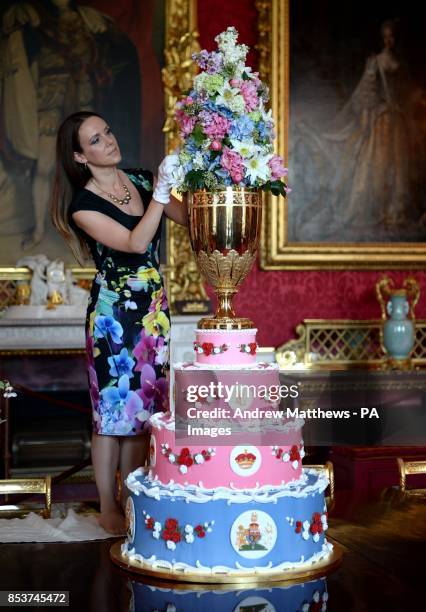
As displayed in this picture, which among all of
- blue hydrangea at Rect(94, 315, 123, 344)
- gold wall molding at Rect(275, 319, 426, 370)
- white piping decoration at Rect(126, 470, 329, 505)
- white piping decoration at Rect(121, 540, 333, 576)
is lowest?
white piping decoration at Rect(121, 540, 333, 576)

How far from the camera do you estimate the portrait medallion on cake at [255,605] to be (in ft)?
8.99

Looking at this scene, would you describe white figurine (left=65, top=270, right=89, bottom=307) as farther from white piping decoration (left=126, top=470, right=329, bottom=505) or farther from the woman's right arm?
white piping decoration (left=126, top=470, right=329, bottom=505)

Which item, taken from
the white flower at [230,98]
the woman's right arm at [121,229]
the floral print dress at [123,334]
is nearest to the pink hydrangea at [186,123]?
the white flower at [230,98]

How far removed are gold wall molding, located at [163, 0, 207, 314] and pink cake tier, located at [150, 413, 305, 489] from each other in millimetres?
3144

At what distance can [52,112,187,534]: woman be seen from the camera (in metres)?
3.57

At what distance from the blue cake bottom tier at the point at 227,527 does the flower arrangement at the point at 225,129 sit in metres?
1.04

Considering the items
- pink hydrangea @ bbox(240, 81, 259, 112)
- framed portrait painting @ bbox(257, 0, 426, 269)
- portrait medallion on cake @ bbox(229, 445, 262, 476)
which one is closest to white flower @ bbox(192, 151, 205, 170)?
pink hydrangea @ bbox(240, 81, 259, 112)

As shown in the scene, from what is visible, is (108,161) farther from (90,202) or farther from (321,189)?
(321,189)

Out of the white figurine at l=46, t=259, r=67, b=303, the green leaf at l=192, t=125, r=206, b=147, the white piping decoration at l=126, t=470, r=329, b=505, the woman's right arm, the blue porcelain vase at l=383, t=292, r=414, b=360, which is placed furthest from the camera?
the blue porcelain vase at l=383, t=292, r=414, b=360

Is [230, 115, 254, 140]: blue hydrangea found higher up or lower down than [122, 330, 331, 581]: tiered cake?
higher up

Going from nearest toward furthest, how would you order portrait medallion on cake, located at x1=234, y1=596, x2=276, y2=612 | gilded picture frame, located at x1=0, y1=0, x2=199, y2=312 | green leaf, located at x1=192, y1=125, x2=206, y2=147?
1. portrait medallion on cake, located at x1=234, y1=596, x2=276, y2=612
2. green leaf, located at x1=192, y1=125, x2=206, y2=147
3. gilded picture frame, located at x1=0, y1=0, x2=199, y2=312

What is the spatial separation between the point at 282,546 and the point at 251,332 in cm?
73

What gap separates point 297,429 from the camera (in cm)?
313

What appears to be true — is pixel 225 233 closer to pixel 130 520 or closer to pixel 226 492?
pixel 226 492
